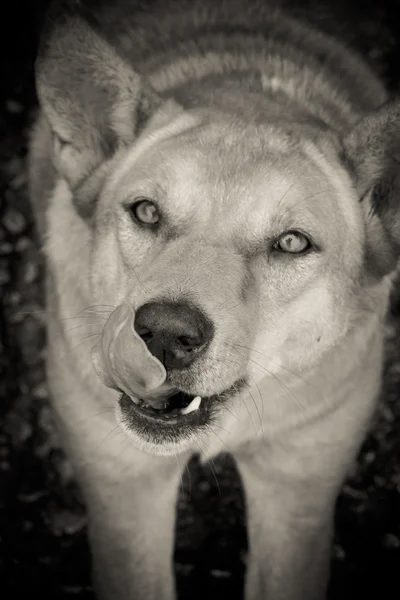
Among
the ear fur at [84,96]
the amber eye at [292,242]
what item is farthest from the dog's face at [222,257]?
the ear fur at [84,96]

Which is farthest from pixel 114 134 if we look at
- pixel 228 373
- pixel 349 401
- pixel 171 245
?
pixel 349 401

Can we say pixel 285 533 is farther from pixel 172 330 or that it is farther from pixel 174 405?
pixel 172 330

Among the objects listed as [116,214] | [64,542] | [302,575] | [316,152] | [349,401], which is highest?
[316,152]

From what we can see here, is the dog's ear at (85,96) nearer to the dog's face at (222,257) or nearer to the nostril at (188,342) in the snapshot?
the dog's face at (222,257)

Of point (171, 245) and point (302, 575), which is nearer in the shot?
point (171, 245)

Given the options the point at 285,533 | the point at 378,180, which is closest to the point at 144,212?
the point at 378,180

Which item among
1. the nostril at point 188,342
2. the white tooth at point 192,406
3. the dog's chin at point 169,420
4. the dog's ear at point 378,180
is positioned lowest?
the dog's chin at point 169,420

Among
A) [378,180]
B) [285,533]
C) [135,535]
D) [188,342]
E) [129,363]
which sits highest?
[378,180]

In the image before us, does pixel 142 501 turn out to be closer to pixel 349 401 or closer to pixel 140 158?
pixel 349 401
